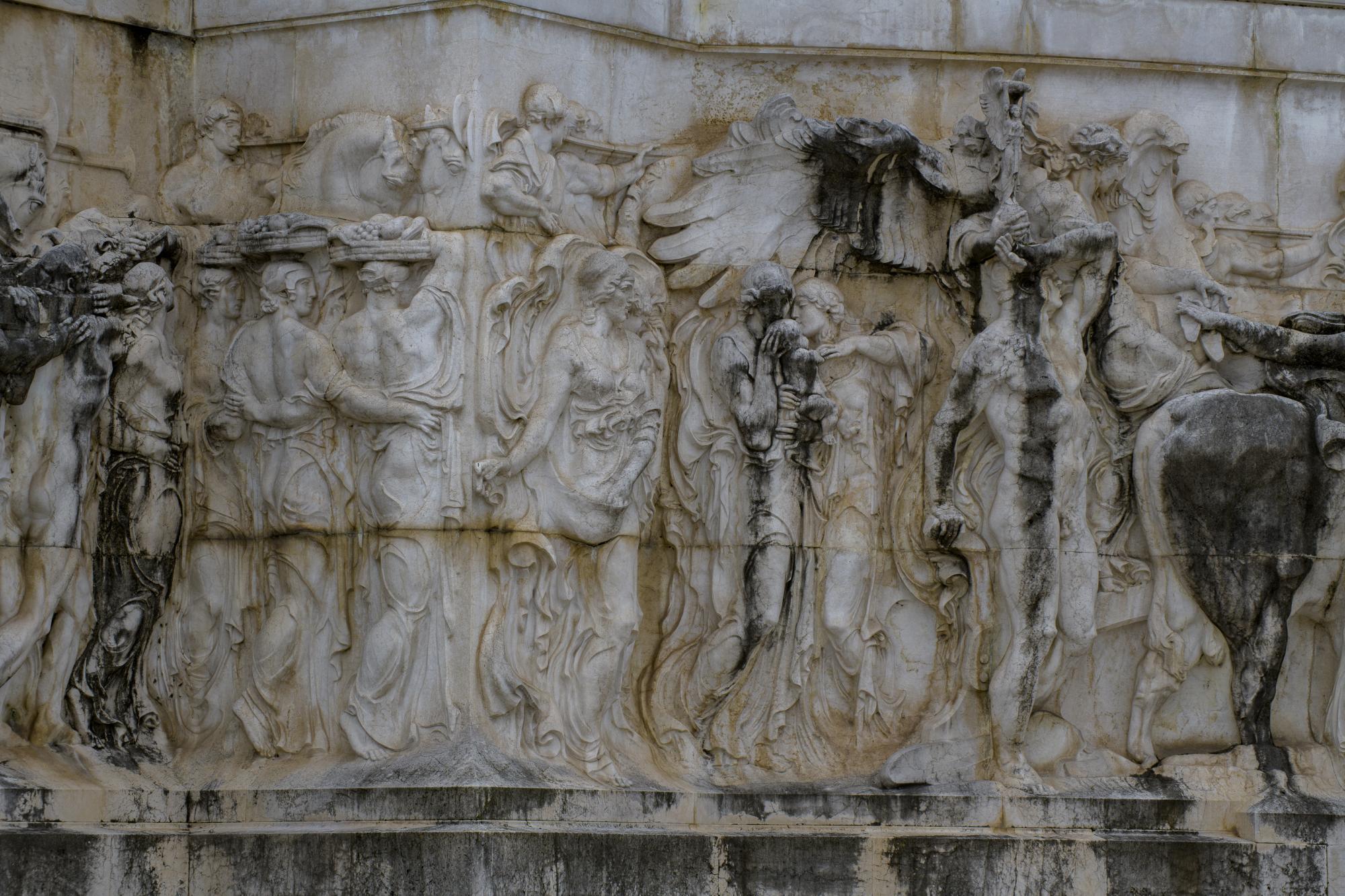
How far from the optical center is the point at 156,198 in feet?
54.5

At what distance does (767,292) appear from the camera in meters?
16.4

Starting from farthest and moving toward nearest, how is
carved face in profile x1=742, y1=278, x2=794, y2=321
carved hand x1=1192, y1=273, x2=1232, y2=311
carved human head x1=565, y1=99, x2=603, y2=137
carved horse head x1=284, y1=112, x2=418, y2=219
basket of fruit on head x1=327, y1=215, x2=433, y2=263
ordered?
carved hand x1=1192, y1=273, x2=1232, y2=311
carved face in profile x1=742, y1=278, x2=794, y2=321
carved human head x1=565, y1=99, x2=603, y2=137
carved horse head x1=284, y1=112, x2=418, y2=219
basket of fruit on head x1=327, y1=215, x2=433, y2=263

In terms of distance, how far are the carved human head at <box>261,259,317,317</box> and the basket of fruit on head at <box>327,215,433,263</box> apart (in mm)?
396

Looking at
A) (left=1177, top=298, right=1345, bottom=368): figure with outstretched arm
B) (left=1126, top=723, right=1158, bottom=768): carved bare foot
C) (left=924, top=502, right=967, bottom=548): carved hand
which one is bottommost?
(left=1126, top=723, right=1158, bottom=768): carved bare foot

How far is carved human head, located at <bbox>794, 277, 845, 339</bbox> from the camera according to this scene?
54.5 ft

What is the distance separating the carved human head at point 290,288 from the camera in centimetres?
1602

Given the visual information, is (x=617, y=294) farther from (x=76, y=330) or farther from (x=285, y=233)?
(x=76, y=330)

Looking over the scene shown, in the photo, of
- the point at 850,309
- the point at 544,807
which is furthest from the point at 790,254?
the point at 544,807

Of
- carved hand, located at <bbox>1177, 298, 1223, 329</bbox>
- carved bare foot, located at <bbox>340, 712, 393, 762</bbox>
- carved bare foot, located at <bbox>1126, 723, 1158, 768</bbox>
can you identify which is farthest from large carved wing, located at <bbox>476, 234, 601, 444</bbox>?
carved bare foot, located at <bbox>1126, 723, 1158, 768</bbox>

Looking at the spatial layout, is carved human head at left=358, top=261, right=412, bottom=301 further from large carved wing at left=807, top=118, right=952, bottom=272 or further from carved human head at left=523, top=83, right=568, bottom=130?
large carved wing at left=807, top=118, right=952, bottom=272

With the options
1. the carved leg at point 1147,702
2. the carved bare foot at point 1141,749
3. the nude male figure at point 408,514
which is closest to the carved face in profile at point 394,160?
the nude male figure at point 408,514

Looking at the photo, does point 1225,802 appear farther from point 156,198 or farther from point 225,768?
point 156,198

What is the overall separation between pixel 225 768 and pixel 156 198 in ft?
12.5

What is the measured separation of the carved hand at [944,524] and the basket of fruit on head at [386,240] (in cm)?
372
